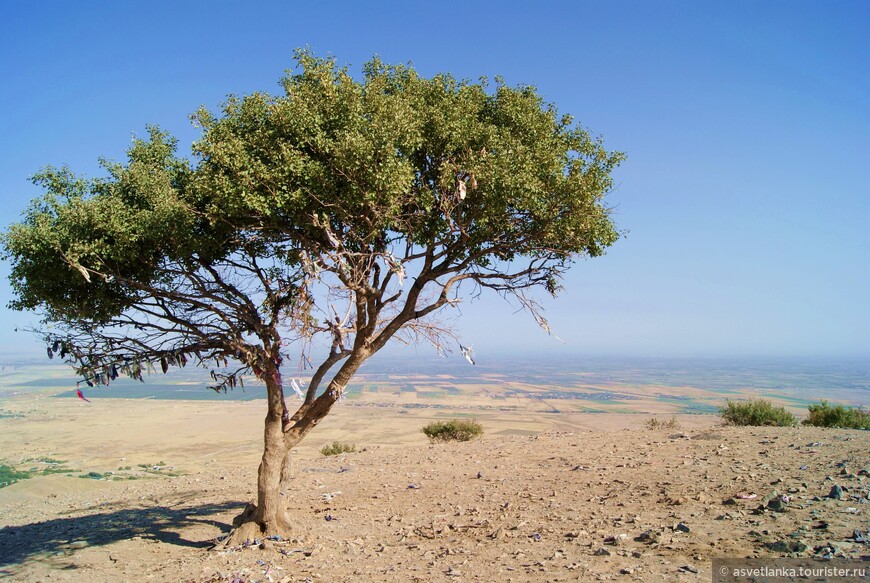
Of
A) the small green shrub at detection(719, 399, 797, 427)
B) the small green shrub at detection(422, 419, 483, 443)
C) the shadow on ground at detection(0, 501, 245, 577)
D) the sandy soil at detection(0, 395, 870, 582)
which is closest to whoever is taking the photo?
the sandy soil at detection(0, 395, 870, 582)

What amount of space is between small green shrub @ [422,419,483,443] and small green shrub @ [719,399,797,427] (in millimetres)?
9303

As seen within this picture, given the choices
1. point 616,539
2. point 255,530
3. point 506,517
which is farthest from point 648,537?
point 255,530

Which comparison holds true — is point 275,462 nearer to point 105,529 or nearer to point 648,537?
point 105,529

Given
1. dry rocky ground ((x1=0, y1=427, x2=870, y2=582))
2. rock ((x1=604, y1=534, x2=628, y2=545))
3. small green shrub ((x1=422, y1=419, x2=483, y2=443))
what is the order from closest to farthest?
dry rocky ground ((x1=0, y1=427, x2=870, y2=582)), rock ((x1=604, y1=534, x2=628, y2=545)), small green shrub ((x1=422, y1=419, x2=483, y2=443))

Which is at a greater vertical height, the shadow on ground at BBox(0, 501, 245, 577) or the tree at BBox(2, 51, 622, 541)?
the tree at BBox(2, 51, 622, 541)

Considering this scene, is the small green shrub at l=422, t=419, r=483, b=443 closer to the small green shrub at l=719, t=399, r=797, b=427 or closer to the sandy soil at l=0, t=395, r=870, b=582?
the sandy soil at l=0, t=395, r=870, b=582

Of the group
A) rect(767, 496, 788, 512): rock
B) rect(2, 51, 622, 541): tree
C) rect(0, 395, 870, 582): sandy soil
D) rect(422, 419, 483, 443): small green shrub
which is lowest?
rect(422, 419, 483, 443): small green shrub

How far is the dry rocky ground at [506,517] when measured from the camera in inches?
283

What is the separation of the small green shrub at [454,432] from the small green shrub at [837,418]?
463 inches

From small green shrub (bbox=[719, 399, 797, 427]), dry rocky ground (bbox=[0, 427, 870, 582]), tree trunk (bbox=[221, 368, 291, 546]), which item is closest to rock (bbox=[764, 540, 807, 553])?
dry rocky ground (bbox=[0, 427, 870, 582])

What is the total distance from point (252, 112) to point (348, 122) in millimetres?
1850

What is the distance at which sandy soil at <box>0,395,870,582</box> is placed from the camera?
7301 millimetres

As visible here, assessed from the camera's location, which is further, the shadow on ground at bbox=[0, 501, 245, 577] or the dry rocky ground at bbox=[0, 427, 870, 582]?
the shadow on ground at bbox=[0, 501, 245, 577]

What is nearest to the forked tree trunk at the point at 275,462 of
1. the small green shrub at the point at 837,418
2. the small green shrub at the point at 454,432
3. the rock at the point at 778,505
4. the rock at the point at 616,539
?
the rock at the point at 616,539
